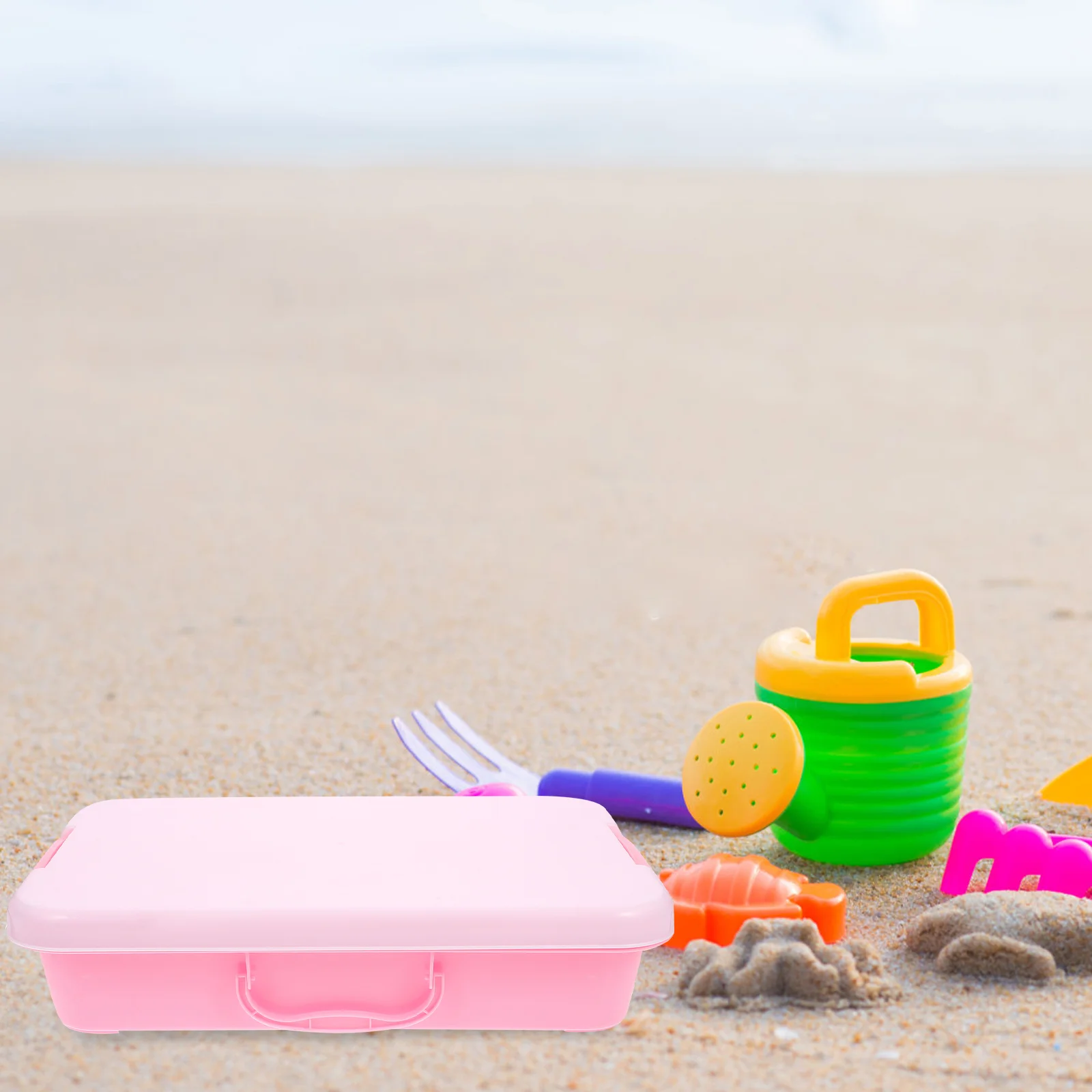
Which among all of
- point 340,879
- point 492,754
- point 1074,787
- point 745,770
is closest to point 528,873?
point 340,879

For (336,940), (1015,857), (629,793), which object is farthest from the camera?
(629,793)

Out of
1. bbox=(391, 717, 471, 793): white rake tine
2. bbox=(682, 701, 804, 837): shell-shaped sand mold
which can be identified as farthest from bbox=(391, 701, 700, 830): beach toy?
bbox=(682, 701, 804, 837): shell-shaped sand mold

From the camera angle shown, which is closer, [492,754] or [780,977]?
[780,977]

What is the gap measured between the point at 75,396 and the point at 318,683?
3.86 metres

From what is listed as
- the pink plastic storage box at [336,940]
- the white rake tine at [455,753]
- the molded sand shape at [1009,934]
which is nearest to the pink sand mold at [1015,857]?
the molded sand shape at [1009,934]

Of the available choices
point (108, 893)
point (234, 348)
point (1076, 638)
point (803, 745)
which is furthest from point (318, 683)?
point (234, 348)

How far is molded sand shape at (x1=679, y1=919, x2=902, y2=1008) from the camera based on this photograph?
172 centimetres

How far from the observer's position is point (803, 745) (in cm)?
223

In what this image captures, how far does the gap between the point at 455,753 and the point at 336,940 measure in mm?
1072

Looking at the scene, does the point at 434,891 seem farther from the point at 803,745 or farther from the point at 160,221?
the point at 160,221

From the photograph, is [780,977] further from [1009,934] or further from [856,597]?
[856,597]

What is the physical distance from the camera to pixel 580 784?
7.95 feet

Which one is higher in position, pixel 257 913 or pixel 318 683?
pixel 257 913

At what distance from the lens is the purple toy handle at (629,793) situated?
7.81 feet
